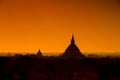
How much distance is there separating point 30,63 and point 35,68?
0.20 m

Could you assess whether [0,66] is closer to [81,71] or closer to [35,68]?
[35,68]

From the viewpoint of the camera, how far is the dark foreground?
900 centimetres

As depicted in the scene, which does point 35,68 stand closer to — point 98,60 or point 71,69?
point 71,69

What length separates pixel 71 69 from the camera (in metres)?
9.05

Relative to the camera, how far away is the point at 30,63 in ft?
30.1

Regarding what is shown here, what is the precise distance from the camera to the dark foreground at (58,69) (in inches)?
354

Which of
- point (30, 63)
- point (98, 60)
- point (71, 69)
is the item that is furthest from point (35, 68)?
point (98, 60)

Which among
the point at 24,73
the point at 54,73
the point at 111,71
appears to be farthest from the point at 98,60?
the point at 24,73

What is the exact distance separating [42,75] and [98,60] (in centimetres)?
135

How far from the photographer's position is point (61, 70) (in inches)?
359

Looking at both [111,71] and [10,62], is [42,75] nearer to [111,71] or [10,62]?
[10,62]

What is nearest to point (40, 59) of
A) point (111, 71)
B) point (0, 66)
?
point (0, 66)

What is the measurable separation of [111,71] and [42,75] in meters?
1.56

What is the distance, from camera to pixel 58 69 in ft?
29.8
